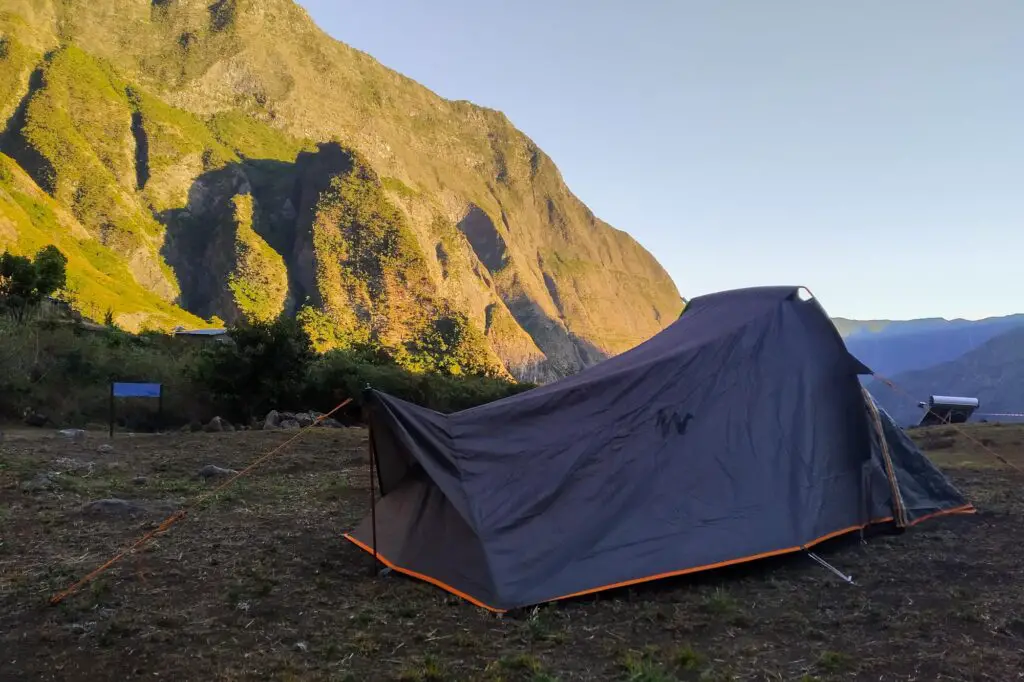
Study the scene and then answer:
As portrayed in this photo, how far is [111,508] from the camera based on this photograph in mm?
7504

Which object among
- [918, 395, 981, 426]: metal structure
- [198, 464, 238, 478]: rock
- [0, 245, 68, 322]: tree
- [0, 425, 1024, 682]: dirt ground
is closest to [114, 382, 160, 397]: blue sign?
[198, 464, 238, 478]: rock

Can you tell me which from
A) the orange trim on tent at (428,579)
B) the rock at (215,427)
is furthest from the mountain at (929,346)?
the orange trim on tent at (428,579)

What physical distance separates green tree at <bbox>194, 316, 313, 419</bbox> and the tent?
11.8 metres

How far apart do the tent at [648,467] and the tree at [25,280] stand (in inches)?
962

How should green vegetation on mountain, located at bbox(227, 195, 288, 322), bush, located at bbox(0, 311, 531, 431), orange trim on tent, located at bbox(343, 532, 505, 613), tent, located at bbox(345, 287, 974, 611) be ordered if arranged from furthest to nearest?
green vegetation on mountain, located at bbox(227, 195, 288, 322)
bush, located at bbox(0, 311, 531, 431)
tent, located at bbox(345, 287, 974, 611)
orange trim on tent, located at bbox(343, 532, 505, 613)

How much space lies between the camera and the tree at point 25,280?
25078 mm

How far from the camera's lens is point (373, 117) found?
5212 inches

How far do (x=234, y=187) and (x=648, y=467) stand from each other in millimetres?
94194

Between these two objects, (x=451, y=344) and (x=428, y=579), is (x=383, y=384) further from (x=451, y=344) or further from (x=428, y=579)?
(x=451, y=344)

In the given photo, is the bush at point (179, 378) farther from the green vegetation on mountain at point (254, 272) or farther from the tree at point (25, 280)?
the green vegetation on mountain at point (254, 272)

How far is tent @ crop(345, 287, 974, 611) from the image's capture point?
5406 millimetres

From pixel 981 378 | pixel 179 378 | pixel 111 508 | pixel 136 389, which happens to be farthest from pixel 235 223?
pixel 981 378

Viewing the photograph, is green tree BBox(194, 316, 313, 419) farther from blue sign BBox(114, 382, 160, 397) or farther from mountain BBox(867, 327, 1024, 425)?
mountain BBox(867, 327, 1024, 425)

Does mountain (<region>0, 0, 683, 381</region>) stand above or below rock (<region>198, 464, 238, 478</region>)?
above
